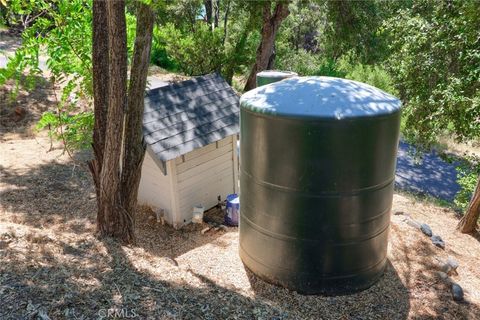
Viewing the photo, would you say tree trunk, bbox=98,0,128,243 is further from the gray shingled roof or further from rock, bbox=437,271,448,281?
rock, bbox=437,271,448,281

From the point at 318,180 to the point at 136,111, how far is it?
2.43 meters

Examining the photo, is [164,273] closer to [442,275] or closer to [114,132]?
[114,132]

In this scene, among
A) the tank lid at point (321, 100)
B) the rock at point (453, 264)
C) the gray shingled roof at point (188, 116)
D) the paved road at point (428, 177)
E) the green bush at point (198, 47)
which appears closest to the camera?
the tank lid at point (321, 100)

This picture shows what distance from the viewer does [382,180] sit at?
4836 millimetres

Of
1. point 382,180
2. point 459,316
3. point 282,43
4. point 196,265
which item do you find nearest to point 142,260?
point 196,265

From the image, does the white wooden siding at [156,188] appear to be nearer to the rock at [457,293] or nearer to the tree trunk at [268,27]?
the rock at [457,293]

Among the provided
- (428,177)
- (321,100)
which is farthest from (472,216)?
(428,177)

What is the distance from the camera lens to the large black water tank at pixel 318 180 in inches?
176

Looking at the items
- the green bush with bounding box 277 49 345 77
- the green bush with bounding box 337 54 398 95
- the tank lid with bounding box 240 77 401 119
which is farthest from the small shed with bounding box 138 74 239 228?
the green bush with bounding box 277 49 345 77

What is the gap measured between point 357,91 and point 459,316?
119 inches

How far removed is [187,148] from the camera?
7.20 metres

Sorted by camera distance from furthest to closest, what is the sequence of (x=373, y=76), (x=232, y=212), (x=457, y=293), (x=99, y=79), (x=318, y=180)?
(x=373, y=76) → (x=232, y=212) → (x=457, y=293) → (x=99, y=79) → (x=318, y=180)

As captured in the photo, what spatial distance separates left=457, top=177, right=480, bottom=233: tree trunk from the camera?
743 centimetres

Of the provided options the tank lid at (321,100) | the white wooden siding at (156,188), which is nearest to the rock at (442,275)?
the tank lid at (321,100)
